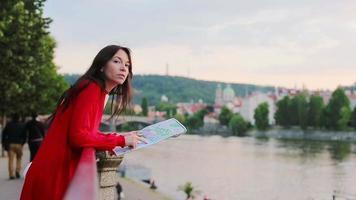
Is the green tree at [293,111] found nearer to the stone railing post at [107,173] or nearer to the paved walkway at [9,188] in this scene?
the paved walkway at [9,188]

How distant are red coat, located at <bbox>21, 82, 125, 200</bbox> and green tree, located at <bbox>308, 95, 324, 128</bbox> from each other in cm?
10049

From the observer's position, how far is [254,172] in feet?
118

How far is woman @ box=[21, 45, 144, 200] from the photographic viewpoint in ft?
9.13

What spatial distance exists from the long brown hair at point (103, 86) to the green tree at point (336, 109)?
9531cm

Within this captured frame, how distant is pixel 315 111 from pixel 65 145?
336 ft

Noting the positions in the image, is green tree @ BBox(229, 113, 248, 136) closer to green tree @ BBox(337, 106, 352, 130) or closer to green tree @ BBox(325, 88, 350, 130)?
green tree @ BBox(325, 88, 350, 130)

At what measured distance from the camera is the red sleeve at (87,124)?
2.80 metres

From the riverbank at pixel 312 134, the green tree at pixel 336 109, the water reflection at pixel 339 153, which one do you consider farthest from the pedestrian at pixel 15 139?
the riverbank at pixel 312 134

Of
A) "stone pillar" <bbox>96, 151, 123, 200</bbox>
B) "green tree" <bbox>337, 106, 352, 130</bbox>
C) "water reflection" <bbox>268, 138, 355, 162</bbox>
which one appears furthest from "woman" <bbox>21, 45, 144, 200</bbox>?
"green tree" <bbox>337, 106, 352, 130</bbox>

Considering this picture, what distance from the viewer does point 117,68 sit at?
10.1 feet

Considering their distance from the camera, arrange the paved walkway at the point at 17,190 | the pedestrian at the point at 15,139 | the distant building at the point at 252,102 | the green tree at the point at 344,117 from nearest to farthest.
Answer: the paved walkway at the point at 17,190 → the pedestrian at the point at 15,139 → the green tree at the point at 344,117 → the distant building at the point at 252,102

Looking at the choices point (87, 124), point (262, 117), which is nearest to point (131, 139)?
point (87, 124)

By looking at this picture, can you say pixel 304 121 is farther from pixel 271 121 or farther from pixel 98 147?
pixel 98 147

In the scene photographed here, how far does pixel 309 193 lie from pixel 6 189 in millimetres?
16945
